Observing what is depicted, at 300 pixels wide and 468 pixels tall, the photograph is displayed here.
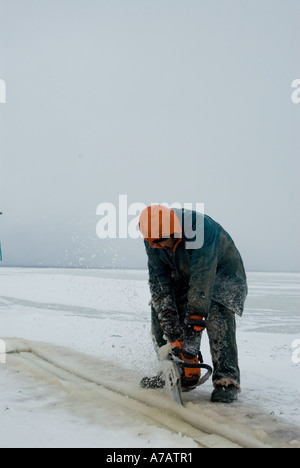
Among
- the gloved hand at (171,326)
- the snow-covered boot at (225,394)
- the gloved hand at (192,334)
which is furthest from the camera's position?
the gloved hand at (171,326)

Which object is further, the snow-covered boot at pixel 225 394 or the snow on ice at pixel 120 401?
the snow-covered boot at pixel 225 394

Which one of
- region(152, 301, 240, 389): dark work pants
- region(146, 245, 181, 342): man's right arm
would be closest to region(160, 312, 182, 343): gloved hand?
region(146, 245, 181, 342): man's right arm

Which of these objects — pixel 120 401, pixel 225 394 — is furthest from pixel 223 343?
pixel 120 401

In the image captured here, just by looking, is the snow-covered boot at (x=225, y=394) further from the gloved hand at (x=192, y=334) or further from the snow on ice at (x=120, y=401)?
the gloved hand at (x=192, y=334)

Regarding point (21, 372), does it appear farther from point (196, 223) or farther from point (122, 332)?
point (122, 332)

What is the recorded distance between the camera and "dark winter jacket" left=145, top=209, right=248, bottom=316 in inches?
88.7

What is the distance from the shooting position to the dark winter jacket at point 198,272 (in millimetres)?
2252

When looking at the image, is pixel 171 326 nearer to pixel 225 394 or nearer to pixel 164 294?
pixel 164 294

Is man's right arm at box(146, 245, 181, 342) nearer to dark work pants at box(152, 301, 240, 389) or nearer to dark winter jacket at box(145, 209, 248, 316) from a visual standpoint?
dark winter jacket at box(145, 209, 248, 316)

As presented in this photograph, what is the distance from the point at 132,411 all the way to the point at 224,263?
106cm

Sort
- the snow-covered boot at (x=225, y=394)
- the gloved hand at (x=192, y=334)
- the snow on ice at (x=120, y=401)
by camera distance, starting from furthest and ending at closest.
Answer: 1. the snow-covered boot at (x=225, y=394)
2. the gloved hand at (x=192, y=334)
3. the snow on ice at (x=120, y=401)

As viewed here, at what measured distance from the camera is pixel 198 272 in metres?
2.26

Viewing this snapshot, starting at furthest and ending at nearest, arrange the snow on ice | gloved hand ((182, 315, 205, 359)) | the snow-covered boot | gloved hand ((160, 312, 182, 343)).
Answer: gloved hand ((160, 312, 182, 343)) → the snow-covered boot → gloved hand ((182, 315, 205, 359)) → the snow on ice

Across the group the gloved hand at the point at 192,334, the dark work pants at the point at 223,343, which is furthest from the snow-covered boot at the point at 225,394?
the gloved hand at the point at 192,334
